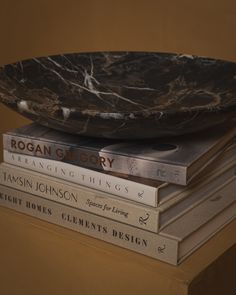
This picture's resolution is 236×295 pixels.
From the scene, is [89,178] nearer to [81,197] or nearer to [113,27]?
[81,197]

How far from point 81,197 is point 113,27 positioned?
51cm

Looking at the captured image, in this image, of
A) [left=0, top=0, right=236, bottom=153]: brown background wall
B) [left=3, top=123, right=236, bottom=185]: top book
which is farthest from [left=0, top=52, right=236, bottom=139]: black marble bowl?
[left=0, top=0, right=236, bottom=153]: brown background wall

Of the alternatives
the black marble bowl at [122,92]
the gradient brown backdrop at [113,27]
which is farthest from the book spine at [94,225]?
the gradient brown backdrop at [113,27]

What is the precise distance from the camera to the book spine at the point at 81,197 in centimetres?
72

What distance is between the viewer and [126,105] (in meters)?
0.83

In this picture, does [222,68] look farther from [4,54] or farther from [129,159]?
[4,54]

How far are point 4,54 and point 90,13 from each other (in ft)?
0.91

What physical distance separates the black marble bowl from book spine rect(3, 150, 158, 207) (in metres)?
0.06

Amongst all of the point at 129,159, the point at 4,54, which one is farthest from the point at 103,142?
the point at 4,54

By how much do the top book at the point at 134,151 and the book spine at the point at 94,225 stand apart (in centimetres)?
→ 7

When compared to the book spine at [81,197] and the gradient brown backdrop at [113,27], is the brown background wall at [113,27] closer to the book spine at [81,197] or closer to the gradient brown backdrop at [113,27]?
the gradient brown backdrop at [113,27]

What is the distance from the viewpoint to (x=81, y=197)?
2.54ft

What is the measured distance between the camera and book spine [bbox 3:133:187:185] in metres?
0.71

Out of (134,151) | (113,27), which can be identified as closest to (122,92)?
(134,151)
